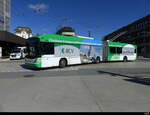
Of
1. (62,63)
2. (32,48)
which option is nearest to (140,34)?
(62,63)

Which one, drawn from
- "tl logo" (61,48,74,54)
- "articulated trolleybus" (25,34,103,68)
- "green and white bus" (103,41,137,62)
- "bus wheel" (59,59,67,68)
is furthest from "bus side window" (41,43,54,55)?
"green and white bus" (103,41,137,62)

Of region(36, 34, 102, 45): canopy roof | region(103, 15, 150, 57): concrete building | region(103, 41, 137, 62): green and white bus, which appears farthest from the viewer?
region(103, 15, 150, 57): concrete building

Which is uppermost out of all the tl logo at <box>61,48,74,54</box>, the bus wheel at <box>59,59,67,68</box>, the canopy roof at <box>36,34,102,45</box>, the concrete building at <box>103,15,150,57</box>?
the concrete building at <box>103,15,150,57</box>

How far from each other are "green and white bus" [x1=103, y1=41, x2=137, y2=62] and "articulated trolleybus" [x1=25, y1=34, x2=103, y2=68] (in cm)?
237

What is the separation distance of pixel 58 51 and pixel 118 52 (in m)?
11.0

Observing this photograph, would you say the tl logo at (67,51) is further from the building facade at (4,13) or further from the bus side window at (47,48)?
the building facade at (4,13)

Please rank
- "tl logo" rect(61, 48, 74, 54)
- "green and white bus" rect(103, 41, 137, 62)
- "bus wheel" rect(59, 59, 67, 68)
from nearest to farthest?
"bus wheel" rect(59, 59, 67, 68)
"tl logo" rect(61, 48, 74, 54)
"green and white bus" rect(103, 41, 137, 62)

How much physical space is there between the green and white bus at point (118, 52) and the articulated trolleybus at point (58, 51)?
237 cm

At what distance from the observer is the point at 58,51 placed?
Result: 43.8 ft

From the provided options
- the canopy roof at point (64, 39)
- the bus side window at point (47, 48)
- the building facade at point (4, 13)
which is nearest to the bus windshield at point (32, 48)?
the bus side window at point (47, 48)

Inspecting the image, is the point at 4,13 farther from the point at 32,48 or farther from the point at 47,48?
the point at 47,48

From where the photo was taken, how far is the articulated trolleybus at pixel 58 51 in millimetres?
12002

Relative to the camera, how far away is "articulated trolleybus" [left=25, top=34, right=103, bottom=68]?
39.4 ft

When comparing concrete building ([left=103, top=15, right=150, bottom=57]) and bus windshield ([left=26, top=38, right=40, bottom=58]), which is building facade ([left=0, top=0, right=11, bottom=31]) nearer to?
bus windshield ([left=26, top=38, right=40, bottom=58])
